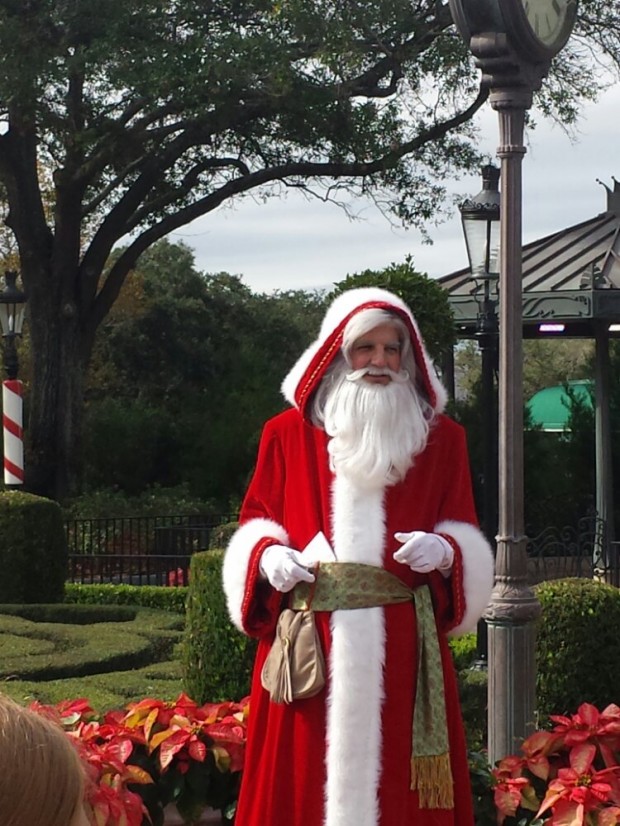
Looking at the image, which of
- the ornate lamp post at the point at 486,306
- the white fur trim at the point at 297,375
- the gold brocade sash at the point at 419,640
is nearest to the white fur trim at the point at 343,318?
the white fur trim at the point at 297,375

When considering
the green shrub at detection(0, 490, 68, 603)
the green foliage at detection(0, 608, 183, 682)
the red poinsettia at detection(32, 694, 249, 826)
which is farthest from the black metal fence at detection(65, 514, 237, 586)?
the red poinsettia at detection(32, 694, 249, 826)

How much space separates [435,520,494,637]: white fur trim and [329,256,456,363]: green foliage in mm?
2675

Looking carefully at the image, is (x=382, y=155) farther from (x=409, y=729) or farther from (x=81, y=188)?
(x=409, y=729)

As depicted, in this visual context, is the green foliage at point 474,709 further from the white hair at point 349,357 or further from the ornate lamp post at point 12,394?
the ornate lamp post at point 12,394

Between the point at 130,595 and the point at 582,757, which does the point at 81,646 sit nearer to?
the point at 130,595

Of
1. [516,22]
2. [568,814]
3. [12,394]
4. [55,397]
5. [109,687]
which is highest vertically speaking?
[516,22]

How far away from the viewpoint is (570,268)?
13.8 meters

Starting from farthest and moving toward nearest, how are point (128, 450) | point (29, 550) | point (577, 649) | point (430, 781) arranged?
1. point (128, 450)
2. point (29, 550)
3. point (577, 649)
4. point (430, 781)

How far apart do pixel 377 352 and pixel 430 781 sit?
1.06 metres

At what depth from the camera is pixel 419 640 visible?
11.1 ft

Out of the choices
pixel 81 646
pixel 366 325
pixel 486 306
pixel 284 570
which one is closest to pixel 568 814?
pixel 284 570

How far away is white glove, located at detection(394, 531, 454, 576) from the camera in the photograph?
3.31 metres

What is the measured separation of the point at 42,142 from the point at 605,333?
9406mm

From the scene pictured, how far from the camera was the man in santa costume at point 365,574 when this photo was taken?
3.31m
